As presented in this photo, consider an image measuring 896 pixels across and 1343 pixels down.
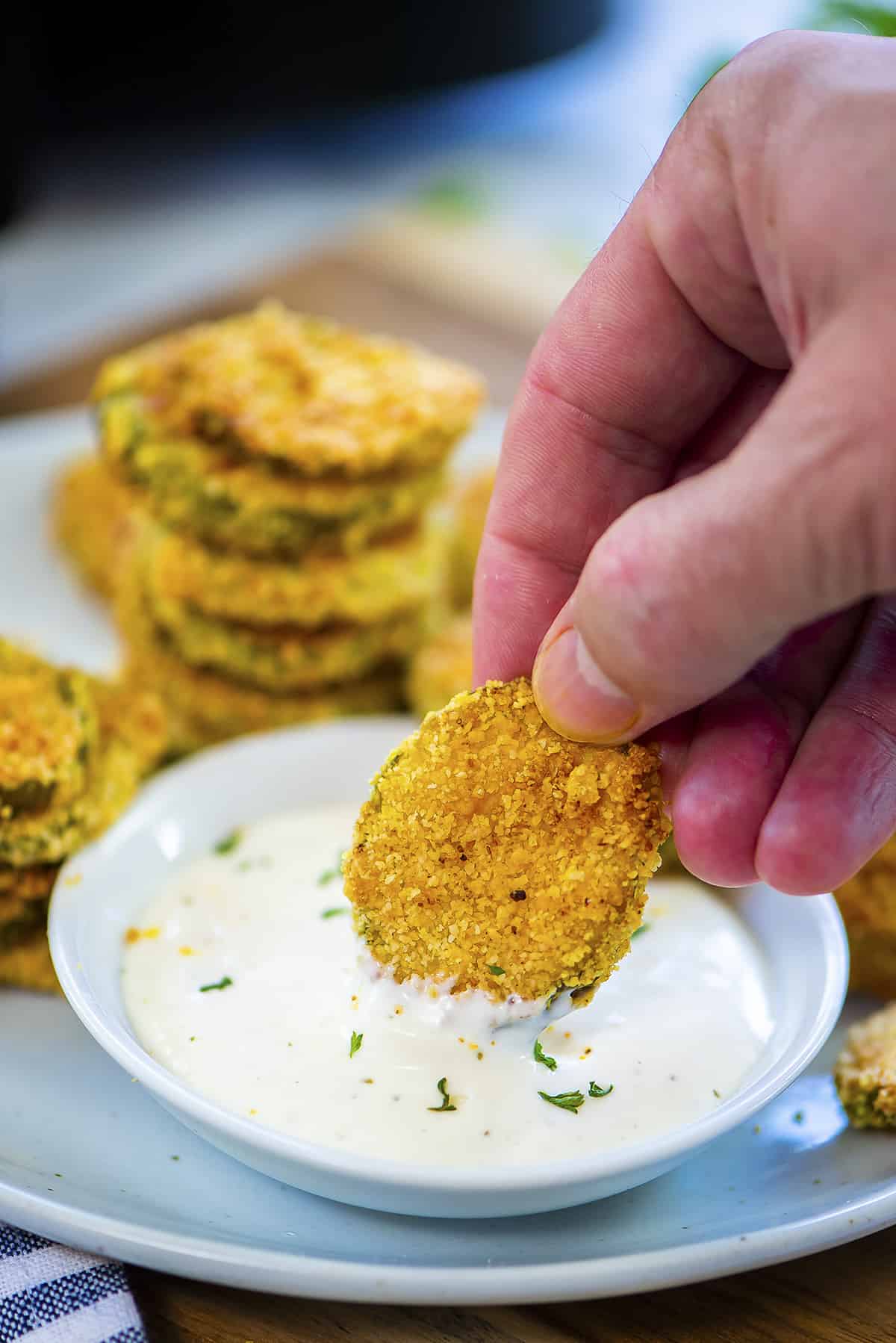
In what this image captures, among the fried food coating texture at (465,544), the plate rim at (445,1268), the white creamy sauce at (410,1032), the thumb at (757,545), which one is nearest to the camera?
the thumb at (757,545)

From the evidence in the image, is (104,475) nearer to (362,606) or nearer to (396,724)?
(362,606)

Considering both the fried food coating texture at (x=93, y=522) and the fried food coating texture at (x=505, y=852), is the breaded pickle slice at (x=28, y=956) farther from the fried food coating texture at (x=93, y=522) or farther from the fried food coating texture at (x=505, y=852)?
the fried food coating texture at (x=93, y=522)

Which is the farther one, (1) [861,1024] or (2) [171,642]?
(2) [171,642]

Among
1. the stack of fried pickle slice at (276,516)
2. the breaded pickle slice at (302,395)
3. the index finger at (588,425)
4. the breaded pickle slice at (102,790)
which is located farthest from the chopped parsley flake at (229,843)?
the breaded pickle slice at (302,395)

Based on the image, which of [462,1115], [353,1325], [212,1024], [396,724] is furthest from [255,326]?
[353,1325]

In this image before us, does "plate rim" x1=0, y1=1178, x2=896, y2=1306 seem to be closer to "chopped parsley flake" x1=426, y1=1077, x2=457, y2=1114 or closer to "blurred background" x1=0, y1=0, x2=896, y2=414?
"chopped parsley flake" x1=426, y1=1077, x2=457, y2=1114

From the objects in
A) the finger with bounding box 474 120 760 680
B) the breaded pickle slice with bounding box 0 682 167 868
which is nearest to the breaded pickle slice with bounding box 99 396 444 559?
the breaded pickle slice with bounding box 0 682 167 868
